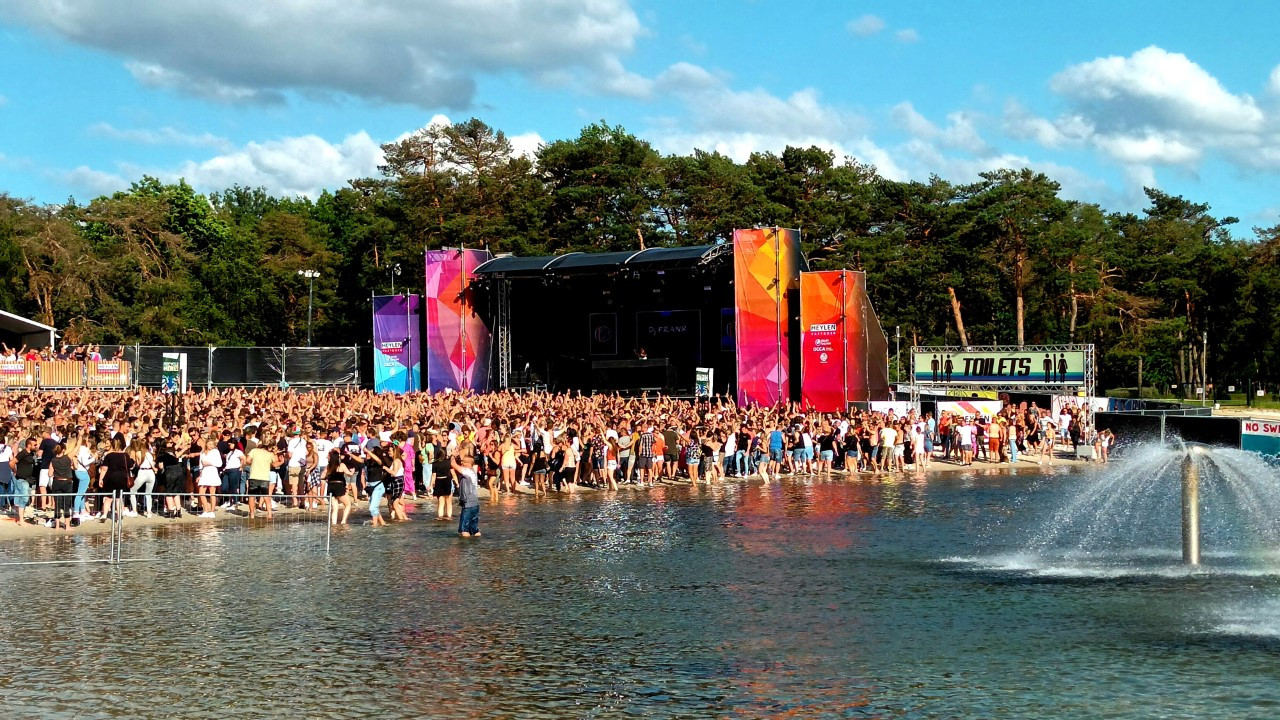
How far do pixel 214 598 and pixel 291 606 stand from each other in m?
1.13

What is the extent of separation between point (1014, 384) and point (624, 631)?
37.2 meters

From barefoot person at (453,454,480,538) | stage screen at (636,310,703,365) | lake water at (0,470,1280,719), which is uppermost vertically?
stage screen at (636,310,703,365)

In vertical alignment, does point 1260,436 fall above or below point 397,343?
below

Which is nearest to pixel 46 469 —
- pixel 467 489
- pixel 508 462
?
pixel 467 489

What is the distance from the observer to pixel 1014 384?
1839 inches

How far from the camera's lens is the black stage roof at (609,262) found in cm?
4722

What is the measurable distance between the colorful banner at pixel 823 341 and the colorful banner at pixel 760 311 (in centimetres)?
72

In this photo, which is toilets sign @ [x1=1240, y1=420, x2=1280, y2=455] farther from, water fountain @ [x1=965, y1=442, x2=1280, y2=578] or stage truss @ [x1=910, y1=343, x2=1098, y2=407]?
stage truss @ [x1=910, y1=343, x2=1098, y2=407]

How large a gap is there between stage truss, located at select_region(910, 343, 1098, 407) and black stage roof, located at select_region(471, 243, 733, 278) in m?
8.98

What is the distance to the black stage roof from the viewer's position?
47.2 metres

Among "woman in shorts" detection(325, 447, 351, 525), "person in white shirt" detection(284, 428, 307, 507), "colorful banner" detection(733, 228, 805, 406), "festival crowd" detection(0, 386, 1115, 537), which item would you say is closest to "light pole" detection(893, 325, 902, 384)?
"colorful banner" detection(733, 228, 805, 406)

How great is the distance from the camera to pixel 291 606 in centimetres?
1366

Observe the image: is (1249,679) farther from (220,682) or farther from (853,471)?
(853,471)

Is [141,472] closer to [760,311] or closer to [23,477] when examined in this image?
[23,477]
